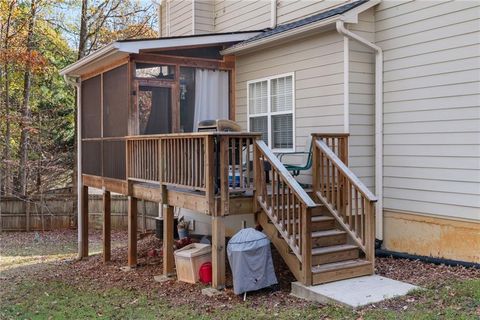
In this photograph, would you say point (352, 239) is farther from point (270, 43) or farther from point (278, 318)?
point (270, 43)

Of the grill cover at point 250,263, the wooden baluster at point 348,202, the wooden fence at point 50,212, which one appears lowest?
the wooden fence at point 50,212

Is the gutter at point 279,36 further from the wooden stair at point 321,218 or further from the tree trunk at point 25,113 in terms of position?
the tree trunk at point 25,113

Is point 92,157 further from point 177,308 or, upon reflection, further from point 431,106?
point 431,106

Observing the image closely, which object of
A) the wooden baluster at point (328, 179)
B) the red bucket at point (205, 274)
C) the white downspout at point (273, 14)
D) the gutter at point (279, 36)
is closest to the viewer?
the wooden baluster at point (328, 179)

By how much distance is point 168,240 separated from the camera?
23.7 feet

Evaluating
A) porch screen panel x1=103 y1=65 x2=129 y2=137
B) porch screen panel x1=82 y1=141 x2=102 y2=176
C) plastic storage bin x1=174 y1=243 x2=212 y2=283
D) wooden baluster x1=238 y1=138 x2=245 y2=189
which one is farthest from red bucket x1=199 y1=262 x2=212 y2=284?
porch screen panel x1=82 y1=141 x2=102 y2=176

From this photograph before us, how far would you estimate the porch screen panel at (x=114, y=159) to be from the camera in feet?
28.7

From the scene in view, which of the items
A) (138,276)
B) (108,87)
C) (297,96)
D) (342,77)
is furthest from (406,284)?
(108,87)

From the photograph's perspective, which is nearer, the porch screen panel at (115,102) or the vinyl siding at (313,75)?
the vinyl siding at (313,75)

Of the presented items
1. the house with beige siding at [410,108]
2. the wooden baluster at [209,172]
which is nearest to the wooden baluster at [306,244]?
the wooden baluster at [209,172]

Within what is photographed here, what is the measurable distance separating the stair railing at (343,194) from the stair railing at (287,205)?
2.05 ft

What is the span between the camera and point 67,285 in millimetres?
7922

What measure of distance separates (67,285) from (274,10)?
6.20 metres

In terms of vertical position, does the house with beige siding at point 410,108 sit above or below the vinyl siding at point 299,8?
below
